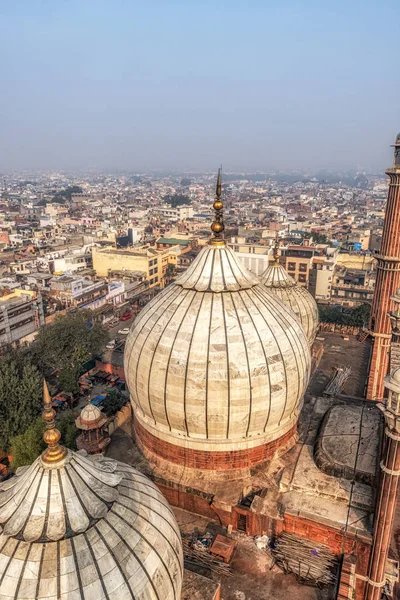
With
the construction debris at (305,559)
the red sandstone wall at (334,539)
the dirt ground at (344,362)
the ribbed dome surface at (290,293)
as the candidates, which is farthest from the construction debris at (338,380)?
the construction debris at (305,559)

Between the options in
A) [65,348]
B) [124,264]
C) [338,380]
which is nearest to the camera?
[338,380]

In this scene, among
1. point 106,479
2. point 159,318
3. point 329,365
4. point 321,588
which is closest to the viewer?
point 106,479

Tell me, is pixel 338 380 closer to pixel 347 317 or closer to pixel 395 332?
pixel 395 332

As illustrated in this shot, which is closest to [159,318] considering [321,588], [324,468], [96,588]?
[324,468]

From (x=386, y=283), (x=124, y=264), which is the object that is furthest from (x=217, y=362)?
(x=124, y=264)

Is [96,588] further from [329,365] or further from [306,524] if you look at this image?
A: [329,365]

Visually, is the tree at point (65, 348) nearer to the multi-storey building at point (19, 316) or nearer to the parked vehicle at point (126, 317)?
the multi-storey building at point (19, 316)
